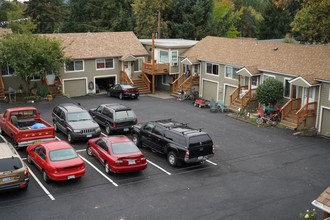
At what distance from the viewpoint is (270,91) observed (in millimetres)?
30078

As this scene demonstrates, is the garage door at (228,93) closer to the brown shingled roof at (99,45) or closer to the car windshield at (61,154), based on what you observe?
the brown shingled roof at (99,45)

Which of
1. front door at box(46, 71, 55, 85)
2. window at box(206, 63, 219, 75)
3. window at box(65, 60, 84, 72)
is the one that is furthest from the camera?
window at box(65, 60, 84, 72)

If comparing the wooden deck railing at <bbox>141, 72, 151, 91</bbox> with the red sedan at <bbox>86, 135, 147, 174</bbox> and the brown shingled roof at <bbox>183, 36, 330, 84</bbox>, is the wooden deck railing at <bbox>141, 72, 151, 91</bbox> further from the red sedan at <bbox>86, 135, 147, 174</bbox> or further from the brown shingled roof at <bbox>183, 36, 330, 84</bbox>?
the red sedan at <bbox>86, 135, 147, 174</bbox>

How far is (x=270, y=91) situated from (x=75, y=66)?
19.0 m

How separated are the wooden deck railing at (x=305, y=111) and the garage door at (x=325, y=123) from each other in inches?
31.0

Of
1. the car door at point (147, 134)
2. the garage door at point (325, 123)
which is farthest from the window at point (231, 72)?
the car door at point (147, 134)

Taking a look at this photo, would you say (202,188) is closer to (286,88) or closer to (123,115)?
(123,115)

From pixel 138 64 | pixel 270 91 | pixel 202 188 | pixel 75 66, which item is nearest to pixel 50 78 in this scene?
pixel 75 66

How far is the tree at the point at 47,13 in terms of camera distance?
63.0 meters

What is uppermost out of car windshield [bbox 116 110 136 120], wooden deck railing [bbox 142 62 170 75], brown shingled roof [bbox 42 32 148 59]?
brown shingled roof [bbox 42 32 148 59]

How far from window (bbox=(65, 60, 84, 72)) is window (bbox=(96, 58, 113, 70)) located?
1.65 m

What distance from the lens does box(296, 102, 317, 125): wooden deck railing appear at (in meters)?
28.1

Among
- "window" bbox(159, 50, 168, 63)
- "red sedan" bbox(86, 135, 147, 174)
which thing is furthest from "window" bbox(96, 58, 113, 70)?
"red sedan" bbox(86, 135, 147, 174)

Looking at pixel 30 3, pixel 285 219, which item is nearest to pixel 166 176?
pixel 285 219
